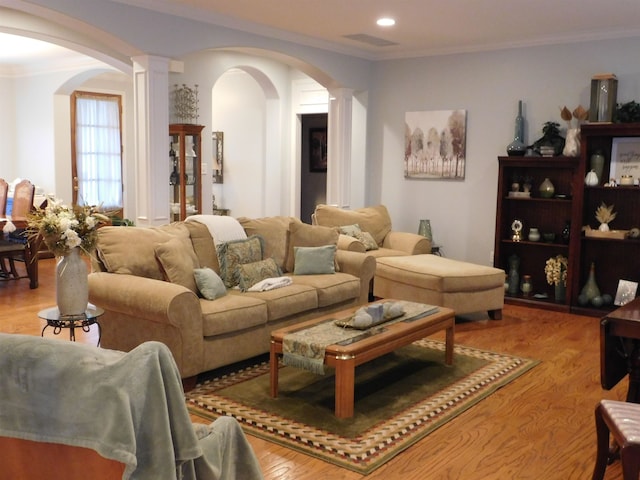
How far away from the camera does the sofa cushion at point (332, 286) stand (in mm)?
4832

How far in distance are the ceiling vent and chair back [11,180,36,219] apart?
3.96 meters

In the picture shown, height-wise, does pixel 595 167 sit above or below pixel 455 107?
below

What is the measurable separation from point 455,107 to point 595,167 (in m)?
1.72

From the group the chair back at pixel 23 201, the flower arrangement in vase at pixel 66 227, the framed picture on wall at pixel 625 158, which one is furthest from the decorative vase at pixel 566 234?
the chair back at pixel 23 201

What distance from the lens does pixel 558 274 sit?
250 inches

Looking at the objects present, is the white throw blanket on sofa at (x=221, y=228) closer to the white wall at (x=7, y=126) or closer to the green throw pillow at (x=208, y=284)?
the green throw pillow at (x=208, y=284)

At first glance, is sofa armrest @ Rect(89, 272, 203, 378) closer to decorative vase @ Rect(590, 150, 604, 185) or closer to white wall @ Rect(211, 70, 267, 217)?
decorative vase @ Rect(590, 150, 604, 185)

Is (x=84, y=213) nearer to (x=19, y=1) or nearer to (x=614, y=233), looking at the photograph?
(x=19, y=1)

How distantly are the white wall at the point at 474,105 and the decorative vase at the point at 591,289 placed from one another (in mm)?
1192

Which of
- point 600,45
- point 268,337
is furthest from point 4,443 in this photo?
point 600,45

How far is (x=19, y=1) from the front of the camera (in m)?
4.46

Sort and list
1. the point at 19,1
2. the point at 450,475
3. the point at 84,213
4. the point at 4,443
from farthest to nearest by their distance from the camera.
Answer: the point at 19,1
the point at 84,213
the point at 450,475
the point at 4,443

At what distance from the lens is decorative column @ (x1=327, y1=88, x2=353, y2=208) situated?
7.43m

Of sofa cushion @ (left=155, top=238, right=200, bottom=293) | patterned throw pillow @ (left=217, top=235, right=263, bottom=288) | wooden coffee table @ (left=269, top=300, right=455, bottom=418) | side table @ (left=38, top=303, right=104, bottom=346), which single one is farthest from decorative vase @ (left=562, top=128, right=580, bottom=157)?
side table @ (left=38, top=303, right=104, bottom=346)
